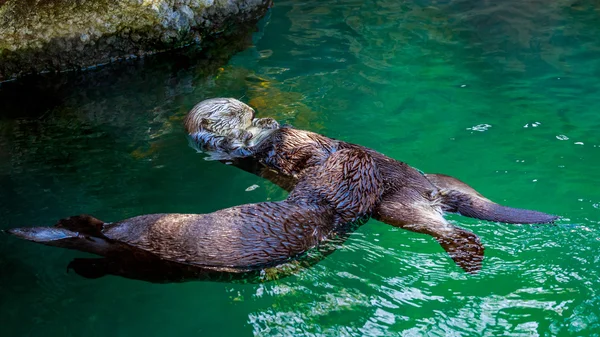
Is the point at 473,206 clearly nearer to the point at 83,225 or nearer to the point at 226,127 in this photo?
the point at 226,127

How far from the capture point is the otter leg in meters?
3.30

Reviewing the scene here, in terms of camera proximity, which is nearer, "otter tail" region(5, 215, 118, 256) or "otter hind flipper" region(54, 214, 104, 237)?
"otter tail" region(5, 215, 118, 256)

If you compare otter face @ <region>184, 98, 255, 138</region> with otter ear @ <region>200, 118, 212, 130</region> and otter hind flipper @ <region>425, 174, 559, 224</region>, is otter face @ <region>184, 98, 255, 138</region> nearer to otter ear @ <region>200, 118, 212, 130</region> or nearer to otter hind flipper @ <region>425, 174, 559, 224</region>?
otter ear @ <region>200, 118, 212, 130</region>

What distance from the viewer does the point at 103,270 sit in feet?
11.4

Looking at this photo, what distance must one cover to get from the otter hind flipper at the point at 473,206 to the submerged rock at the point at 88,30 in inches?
188

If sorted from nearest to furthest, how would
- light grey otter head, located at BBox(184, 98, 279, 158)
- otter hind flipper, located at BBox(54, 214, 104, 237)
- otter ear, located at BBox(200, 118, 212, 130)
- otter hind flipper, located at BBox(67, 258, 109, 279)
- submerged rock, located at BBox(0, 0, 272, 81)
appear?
1. otter hind flipper, located at BBox(67, 258, 109, 279)
2. otter hind flipper, located at BBox(54, 214, 104, 237)
3. light grey otter head, located at BBox(184, 98, 279, 158)
4. otter ear, located at BBox(200, 118, 212, 130)
5. submerged rock, located at BBox(0, 0, 272, 81)

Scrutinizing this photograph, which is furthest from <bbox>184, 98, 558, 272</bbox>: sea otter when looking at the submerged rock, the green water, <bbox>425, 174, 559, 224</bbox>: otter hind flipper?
the submerged rock

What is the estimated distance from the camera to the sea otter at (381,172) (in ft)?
11.6

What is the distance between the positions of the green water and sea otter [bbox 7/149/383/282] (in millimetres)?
108

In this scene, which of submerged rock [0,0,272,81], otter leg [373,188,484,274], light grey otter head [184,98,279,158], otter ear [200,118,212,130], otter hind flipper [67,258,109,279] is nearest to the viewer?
otter leg [373,188,484,274]

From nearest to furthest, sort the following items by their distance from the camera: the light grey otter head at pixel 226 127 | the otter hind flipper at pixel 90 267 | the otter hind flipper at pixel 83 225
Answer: the otter hind flipper at pixel 90 267
the otter hind flipper at pixel 83 225
the light grey otter head at pixel 226 127

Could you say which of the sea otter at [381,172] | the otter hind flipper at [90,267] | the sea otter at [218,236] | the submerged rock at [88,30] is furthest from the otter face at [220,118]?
the submerged rock at [88,30]

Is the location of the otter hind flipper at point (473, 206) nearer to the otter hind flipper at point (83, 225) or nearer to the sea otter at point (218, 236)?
the sea otter at point (218, 236)

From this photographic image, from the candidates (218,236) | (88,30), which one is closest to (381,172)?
(218,236)
